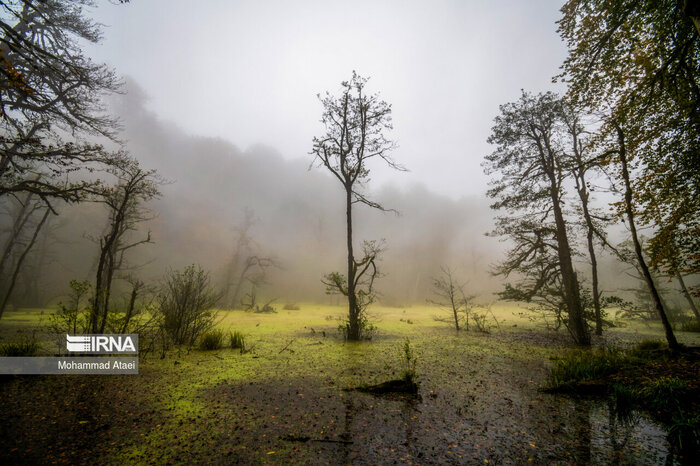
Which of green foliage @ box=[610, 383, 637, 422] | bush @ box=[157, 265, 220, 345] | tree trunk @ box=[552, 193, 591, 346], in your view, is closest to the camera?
green foliage @ box=[610, 383, 637, 422]

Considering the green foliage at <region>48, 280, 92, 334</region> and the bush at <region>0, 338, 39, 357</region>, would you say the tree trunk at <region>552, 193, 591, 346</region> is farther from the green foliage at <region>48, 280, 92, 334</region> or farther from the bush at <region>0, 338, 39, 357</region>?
the bush at <region>0, 338, 39, 357</region>

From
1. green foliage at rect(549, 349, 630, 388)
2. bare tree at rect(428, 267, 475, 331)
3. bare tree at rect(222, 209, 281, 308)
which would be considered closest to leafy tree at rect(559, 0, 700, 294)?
green foliage at rect(549, 349, 630, 388)

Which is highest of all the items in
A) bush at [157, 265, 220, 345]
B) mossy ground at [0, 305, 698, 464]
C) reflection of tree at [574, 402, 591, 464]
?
bush at [157, 265, 220, 345]

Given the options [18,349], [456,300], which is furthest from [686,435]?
[456,300]

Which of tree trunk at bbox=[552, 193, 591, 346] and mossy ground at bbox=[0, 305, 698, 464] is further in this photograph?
tree trunk at bbox=[552, 193, 591, 346]

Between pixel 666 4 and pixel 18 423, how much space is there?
13957 mm

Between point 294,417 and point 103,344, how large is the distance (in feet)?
20.5

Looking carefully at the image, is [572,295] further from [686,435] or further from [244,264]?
[244,264]

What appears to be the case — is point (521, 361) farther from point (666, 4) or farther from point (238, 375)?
point (666, 4)

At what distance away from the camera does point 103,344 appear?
6555mm

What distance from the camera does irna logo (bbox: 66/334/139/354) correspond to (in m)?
6.28

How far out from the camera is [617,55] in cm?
643

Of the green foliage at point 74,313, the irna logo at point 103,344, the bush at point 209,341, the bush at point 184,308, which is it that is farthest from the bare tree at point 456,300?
the green foliage at point 74,313

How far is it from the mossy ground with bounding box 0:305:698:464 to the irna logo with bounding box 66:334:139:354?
0.68 meters
